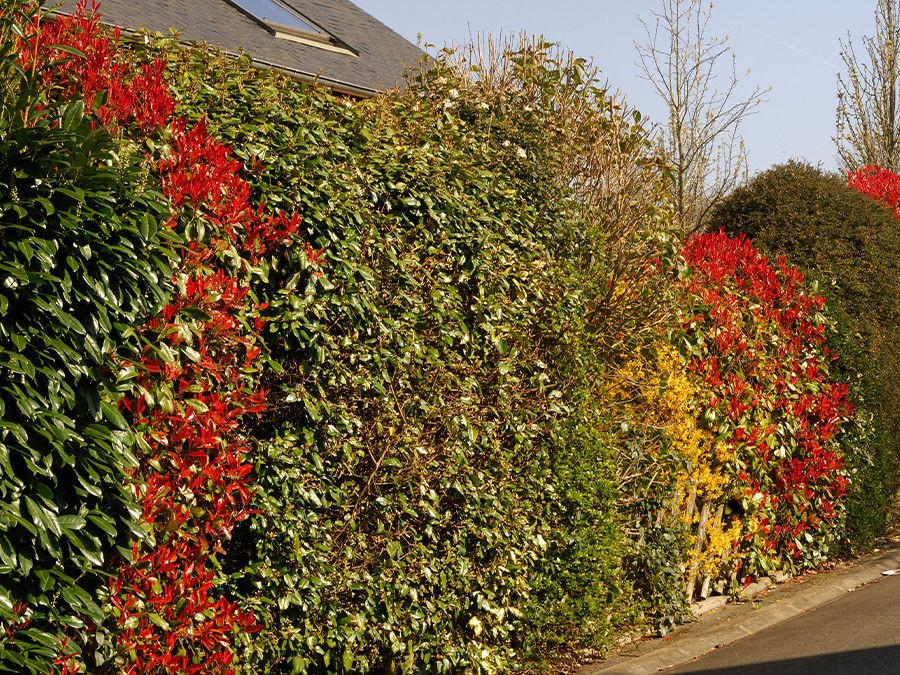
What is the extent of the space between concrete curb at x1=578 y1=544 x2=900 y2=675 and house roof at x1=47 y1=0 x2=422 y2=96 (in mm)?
6976

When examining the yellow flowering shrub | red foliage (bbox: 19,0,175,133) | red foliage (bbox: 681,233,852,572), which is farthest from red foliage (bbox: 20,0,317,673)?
red foliage (bbox: 681,233,852,572)

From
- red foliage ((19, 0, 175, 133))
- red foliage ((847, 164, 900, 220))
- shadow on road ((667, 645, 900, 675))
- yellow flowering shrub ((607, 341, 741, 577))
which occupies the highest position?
red foliage ((847, 164, 900, 220))

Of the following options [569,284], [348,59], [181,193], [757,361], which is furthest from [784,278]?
[348,59]

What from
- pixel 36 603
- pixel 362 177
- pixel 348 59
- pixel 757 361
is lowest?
pixel 36 603

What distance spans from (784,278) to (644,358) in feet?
8.01

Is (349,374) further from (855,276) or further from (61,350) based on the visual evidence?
(855,276)

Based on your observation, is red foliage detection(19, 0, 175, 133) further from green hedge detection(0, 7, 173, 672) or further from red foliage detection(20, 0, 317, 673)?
green hedge detection(0, 7, 173, 672)

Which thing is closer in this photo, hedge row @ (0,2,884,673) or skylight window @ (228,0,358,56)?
hedge row @ (0,2,884,673)

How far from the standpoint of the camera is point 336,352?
4.62 m

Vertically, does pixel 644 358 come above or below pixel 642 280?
below

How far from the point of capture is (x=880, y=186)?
14625 millimetres

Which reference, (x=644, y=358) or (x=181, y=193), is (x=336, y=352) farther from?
(x=644, y=358)

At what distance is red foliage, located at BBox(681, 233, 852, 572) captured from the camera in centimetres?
756

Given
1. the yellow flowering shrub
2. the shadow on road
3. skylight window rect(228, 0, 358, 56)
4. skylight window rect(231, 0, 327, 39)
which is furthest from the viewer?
skylight window rect(231, 0, 327, 39)
